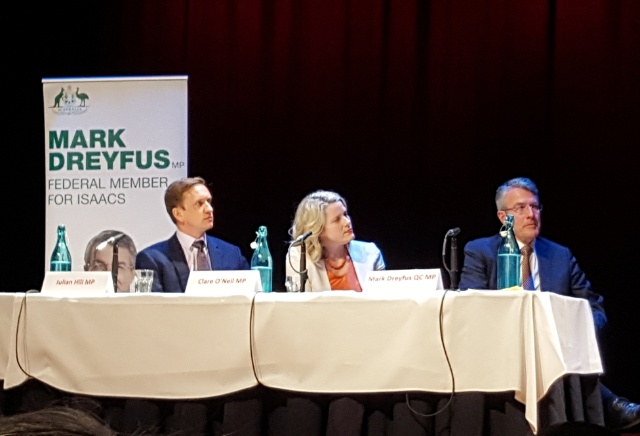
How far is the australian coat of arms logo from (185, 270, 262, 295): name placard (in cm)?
302

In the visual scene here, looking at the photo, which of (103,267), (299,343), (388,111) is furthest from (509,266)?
(388,111)

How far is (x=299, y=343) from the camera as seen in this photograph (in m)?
2.69

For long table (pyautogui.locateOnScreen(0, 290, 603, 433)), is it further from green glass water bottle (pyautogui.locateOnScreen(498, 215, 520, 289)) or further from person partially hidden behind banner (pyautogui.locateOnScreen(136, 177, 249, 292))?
person partially hidden behind banner (pyautogui.locateOnScreen(136, 177, 249, 292))

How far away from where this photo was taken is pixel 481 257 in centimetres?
423

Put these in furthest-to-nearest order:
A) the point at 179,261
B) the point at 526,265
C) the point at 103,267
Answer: the point at 103,267 < the point at 526,265 < the point at 179,261

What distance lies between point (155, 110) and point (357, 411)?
3289mm

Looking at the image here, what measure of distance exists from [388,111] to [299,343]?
3.09 meters

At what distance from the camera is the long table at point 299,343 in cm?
253

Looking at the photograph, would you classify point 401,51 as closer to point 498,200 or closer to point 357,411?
point 498,200

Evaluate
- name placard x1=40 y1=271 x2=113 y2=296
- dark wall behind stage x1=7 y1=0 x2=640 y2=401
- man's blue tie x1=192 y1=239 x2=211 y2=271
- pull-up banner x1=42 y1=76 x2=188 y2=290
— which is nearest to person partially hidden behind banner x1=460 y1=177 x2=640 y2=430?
dark wall behind stage x1=7 y1=0 x2=640 y2=401

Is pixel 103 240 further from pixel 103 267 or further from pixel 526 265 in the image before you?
pixel 526 265

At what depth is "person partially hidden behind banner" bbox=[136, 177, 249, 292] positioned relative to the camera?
4004 millimetres

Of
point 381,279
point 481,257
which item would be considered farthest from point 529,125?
point 381,279

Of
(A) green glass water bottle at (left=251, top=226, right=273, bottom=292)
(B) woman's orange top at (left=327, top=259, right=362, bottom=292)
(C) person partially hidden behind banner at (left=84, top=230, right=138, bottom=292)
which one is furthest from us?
(C) person partially hidden behind banner at (left=84, top=230, right=138, bottom=292)
